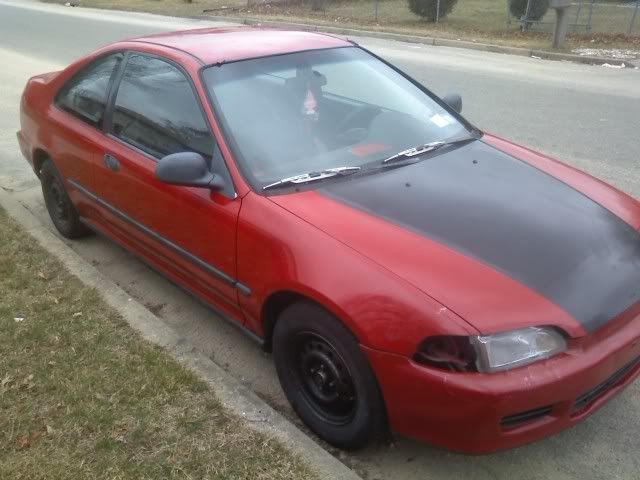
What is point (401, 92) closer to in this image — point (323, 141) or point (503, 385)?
point (323, 141)

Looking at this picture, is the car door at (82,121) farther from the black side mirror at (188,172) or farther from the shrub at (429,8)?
the shrub at (429,8)

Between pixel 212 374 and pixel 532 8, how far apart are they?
16545 mm

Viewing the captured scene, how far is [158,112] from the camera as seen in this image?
367 centimetres

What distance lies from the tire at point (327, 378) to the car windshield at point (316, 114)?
72cm

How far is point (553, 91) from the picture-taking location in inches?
372

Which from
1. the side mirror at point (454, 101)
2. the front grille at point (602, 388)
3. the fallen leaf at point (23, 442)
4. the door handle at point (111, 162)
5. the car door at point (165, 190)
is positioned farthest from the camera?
the side mirror at point (454, 101)

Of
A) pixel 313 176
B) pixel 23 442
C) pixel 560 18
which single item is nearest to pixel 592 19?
pixel 560 18

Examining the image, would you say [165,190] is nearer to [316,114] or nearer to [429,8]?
[316,114]

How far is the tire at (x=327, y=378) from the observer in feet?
8.36

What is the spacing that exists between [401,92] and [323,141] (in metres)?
0.83

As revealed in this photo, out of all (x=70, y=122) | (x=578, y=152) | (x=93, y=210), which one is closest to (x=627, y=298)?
(x=93, y=210)

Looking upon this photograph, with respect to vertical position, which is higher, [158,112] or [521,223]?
[158,112]

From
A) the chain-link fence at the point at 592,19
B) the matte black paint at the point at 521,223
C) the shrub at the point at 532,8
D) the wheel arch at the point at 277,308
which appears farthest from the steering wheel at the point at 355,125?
the shrub at the point at 532,8

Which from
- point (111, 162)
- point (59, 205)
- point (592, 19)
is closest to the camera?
point (111, 162)
